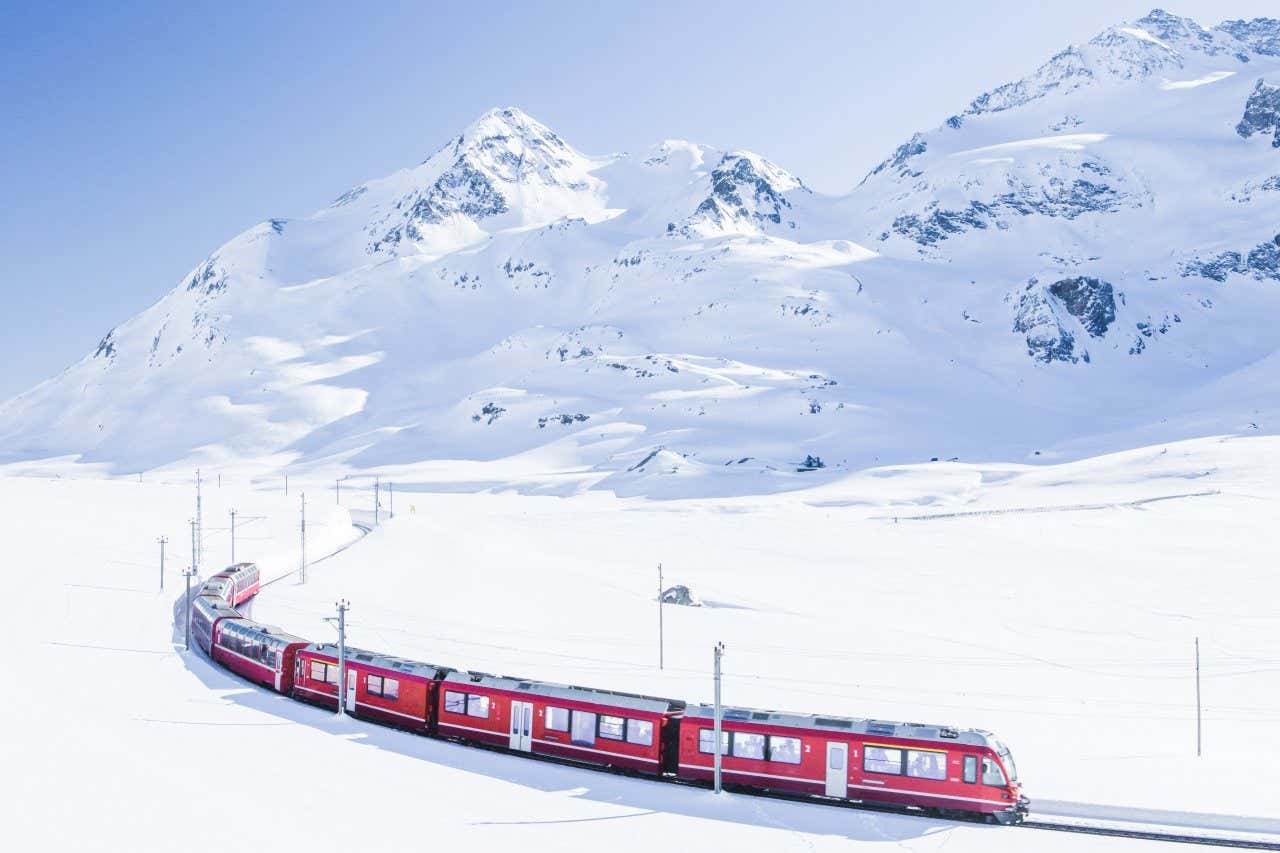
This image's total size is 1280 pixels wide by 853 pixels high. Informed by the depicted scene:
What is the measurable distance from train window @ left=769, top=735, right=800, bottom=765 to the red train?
1.3 inches

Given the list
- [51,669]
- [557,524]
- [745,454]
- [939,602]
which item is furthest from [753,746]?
[745,454]

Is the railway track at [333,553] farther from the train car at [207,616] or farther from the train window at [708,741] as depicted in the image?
the train window at [708,741]

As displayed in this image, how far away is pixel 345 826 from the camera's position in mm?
25062

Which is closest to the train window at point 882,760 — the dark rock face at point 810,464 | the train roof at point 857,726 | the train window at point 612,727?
the train roof at point 857,726

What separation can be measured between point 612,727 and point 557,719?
211cm

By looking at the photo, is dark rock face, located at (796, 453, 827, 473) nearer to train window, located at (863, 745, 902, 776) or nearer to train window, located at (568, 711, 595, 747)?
train window, located at (568, 711, 595, 747)

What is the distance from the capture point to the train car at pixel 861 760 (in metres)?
27.3

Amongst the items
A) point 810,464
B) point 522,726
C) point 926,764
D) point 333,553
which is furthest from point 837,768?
point 810,464

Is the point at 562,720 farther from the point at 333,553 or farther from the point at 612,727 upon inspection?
the point at 333,553

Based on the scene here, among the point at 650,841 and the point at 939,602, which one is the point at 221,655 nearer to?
the point at 650,841

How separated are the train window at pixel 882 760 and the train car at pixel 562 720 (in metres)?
6.16

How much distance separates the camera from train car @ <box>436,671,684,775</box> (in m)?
31.0

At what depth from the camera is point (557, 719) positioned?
3241 cm

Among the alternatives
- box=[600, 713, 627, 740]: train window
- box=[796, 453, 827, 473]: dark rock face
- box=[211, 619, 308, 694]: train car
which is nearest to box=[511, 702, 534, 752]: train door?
box=[600, 713, 627, 740]: train window
